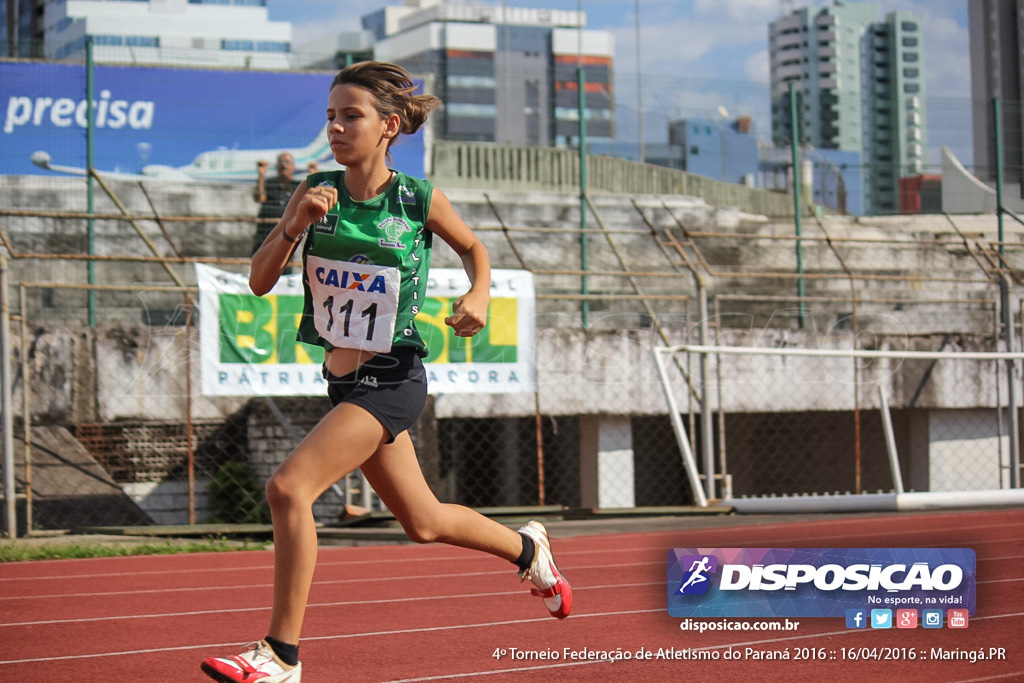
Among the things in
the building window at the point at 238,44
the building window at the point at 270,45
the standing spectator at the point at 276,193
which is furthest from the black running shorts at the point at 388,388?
the building window at the point at 238,44

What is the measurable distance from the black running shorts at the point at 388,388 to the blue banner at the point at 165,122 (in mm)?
11522

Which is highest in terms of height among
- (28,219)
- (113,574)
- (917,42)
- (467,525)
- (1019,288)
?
(917,42)

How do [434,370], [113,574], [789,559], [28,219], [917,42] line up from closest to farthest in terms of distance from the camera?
[789,559] → [113,574] → [434,370] → [28,219] → [917,42]

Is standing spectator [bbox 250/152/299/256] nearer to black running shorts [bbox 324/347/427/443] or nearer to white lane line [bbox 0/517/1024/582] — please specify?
white lane line [bbox 0/517/1024/582]

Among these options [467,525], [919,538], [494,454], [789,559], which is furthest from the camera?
[494,454]

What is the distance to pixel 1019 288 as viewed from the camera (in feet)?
48.3

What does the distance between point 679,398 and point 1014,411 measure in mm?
3434

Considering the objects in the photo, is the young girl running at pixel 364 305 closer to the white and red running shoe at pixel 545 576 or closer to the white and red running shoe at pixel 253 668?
the white and red running shoe at pixel 253 668

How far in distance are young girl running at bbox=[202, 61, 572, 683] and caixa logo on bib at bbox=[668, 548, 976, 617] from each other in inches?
47.2

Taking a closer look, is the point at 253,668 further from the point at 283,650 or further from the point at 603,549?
the point at 603,549

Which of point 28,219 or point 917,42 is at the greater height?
point 917,42

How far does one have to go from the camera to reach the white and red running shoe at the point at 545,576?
4.50 metres

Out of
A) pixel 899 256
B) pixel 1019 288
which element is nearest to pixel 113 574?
pixel 1019 288

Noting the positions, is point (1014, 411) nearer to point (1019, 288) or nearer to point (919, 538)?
point (1019, 288)
